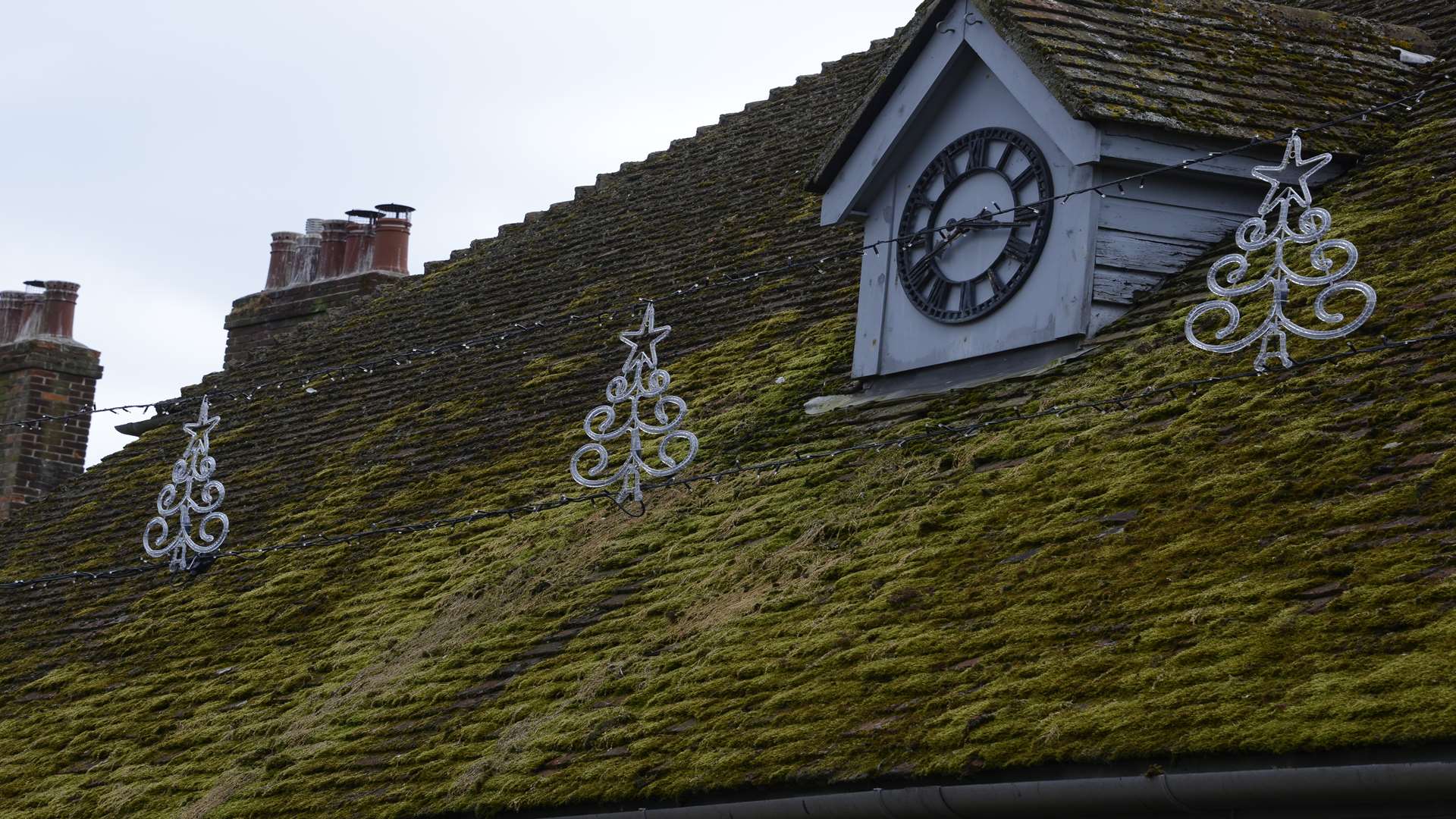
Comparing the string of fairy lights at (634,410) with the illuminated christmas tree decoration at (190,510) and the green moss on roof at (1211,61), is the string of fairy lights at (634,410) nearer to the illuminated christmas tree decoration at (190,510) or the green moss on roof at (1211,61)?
the illuminated christmas tree decoration at (190,510)

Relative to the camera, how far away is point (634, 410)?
34.6 ft

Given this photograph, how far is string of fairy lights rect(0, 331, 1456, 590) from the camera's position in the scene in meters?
8.45

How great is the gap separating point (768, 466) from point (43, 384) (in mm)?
10777

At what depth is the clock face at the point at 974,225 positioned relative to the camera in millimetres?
10164

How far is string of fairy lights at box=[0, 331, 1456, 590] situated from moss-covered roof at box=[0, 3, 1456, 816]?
0.06 m

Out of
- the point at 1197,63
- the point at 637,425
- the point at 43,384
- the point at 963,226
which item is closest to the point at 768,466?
the point at 637,425

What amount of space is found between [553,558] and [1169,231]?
347 cm

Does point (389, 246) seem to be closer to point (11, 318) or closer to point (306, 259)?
point (306, 259)

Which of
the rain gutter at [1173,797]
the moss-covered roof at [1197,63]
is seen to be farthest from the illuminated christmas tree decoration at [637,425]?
the rain gutter at [1173,797]

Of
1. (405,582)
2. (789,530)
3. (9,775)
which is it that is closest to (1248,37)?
(789,530)

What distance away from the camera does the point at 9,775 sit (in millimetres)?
12016

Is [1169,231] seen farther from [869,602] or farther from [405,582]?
[405,582]

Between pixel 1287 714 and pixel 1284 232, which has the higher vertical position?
pixel 1284 232

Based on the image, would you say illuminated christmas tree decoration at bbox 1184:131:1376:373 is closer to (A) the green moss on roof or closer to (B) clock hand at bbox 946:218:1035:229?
(A) the green moss on roof
